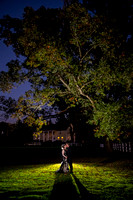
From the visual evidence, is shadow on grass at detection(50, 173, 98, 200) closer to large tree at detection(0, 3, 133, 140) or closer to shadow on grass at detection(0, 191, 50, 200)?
shadow on grass at detection(0, 191, 50, 200)

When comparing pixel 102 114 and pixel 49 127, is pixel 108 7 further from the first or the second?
pixel 49 127

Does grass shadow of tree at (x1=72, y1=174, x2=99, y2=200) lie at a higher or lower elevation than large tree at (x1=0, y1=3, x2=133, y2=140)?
lower

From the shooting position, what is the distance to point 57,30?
1399 cm

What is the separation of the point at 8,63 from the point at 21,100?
3.30 meters

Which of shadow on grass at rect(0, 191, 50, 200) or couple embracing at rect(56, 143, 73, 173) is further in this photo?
couple embracing at rect(56, 143, 73, 173)

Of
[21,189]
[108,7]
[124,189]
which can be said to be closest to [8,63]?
[108,7]

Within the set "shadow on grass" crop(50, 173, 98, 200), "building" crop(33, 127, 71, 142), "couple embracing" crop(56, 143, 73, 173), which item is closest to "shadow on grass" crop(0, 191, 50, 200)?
"shadow on grass" crop(50, 173, 98, 200)

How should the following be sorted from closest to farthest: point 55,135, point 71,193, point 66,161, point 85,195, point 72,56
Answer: point 85,195 < point 71,193 < point 66,161 < point 72,56 < point 55,135

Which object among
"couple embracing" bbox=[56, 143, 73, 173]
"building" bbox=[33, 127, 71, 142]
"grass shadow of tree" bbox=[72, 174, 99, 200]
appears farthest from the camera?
"building" bbox=[33, 127, 71, 142]

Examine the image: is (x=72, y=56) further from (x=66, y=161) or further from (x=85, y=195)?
(x=85, y=195)

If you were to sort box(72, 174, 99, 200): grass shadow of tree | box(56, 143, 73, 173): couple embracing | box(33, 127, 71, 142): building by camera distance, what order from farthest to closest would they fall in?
box(33, 127, 71, 142): building, box(56, 143, 73, 173): couple embracing, box(72, 174, 99, 200): grass shadow of tree

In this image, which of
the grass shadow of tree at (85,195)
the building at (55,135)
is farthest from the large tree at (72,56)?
the building at (55,135)

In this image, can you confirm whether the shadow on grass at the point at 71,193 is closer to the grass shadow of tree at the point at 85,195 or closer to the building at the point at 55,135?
the grass shadow of tree at the point at 85,195

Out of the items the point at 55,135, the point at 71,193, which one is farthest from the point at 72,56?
the point at 55,135
